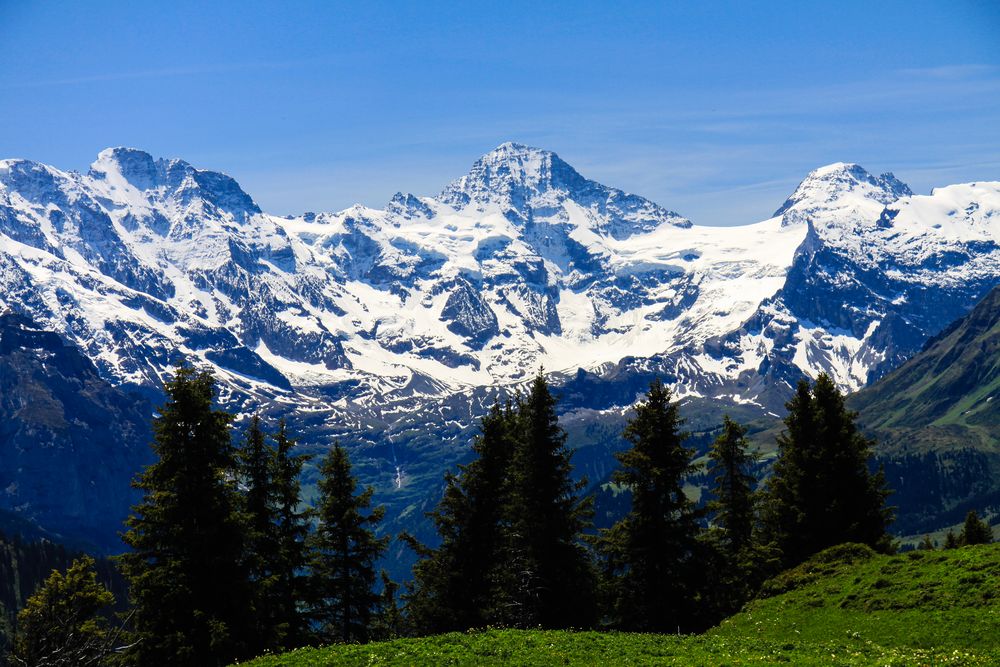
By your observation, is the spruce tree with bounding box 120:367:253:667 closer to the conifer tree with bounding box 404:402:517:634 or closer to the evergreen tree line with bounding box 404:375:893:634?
the conifer tree with bounding box 404:402:517:634

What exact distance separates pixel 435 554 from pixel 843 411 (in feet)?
84.9

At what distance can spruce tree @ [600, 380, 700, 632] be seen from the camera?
2063 inches

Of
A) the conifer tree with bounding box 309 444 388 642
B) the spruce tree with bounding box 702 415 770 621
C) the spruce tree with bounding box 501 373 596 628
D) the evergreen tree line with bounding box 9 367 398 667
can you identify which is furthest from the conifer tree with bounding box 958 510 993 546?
the evergreen tree line with bounding box 9 367 398 667

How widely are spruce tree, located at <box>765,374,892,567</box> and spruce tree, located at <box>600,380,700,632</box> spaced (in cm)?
867

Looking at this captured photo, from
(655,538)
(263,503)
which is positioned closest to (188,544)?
(263,503)

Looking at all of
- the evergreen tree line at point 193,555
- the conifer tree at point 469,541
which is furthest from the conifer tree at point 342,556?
the evergreen tree line at point 193,555

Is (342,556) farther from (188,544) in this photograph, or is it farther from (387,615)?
(188,544)

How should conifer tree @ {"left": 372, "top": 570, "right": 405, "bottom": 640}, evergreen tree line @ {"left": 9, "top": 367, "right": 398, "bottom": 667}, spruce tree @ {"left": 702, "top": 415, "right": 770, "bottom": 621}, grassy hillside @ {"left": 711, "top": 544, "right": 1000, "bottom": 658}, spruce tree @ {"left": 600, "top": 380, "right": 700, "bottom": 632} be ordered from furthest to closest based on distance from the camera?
conifer tree @ {"left": 372, "top": 570, "right": 405, "bottom": 640}, spruce tree @ {"left": 702, "top": 415, "right": 770, "bottom": 621}, spruce tree @ {"left": 600, "top": 380, "right": 700, "bottom": 632}, evergreen tree line @ {"left": 9, "top": 367, "right": 398, "bottom": 667}, grassy hillside @ {"left": 711, "top": 544, "right": 1000, "bottom": 658}

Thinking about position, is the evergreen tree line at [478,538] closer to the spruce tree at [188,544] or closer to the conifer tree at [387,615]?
the spruce tree at [188,544]

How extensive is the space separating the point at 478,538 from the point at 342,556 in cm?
736

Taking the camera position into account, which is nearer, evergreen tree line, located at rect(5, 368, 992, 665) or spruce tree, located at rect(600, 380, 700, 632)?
evergreen tree line, located at rect(5, 368, 992, 665)

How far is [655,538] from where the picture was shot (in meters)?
53.0

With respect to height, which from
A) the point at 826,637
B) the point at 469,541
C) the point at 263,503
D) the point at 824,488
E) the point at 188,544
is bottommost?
the point at 826,637

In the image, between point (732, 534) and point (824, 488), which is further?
point (824, 488)
